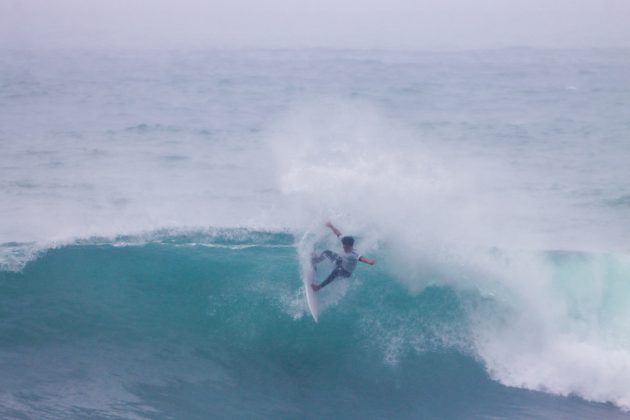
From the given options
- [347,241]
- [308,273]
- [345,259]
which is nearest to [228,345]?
[308,273]

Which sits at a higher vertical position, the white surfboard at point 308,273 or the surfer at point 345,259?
the surfer at point 345,259

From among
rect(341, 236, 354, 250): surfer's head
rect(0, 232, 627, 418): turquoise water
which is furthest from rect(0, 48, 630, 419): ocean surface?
rect(341, 236, 354, 250): surfer's head

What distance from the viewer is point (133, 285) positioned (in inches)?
496

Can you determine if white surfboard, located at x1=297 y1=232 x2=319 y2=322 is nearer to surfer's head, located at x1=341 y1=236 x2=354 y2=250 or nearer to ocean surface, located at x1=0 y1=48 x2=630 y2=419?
ocean surface, located at x1=0 y1=48 x2=630 y2=419

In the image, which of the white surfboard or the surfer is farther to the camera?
the white surfboard

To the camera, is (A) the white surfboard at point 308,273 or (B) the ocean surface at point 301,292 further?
(A) the white surfboard at point 308,273

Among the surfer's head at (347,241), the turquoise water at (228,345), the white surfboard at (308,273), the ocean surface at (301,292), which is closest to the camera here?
the turquoise water at (228,345)

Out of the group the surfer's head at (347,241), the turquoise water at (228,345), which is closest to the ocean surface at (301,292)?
the turquoise water at (228,345)

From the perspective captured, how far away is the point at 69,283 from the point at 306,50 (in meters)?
40.6

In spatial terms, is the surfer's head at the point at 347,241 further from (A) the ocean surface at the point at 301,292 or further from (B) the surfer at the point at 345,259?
(A) the ocean surface at the point at 301,292

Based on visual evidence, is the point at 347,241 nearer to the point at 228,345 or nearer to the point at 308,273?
the point at 308,273

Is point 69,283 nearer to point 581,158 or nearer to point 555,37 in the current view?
point 581,158

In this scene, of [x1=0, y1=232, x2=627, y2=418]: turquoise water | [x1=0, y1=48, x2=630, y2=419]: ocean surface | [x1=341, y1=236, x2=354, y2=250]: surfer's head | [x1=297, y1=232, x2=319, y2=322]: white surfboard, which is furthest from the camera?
[x1=297, y1=232, x2=319, y2=322]: white surfboard

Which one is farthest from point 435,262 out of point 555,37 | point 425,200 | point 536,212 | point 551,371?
point 555,37
